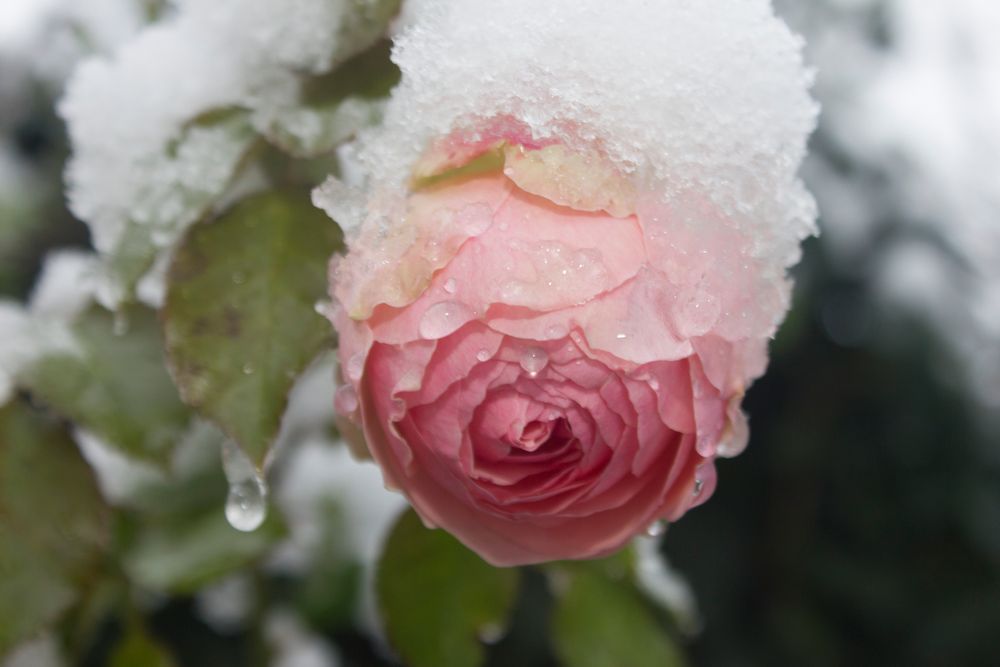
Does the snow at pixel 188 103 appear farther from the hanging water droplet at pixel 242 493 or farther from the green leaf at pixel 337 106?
the hanging water droplet at pixel 242 493

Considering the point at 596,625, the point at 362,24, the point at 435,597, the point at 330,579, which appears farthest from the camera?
the point at 330,579

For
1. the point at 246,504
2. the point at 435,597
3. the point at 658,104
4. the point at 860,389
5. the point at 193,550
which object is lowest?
the point at 860,389

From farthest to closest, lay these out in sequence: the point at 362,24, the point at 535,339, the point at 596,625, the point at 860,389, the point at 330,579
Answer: the point at 860,389
the point at 330,579
the point at 596,625
the point at 362,24
the point at 535,339

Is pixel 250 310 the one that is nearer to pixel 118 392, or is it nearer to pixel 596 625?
pixel 118 392

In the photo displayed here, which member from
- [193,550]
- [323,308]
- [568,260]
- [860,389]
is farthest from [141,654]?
[860,389]

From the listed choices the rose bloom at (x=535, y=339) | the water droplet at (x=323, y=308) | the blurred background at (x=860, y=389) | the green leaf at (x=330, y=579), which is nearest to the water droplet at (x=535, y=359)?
the rose bloom at (x=535, y=339)

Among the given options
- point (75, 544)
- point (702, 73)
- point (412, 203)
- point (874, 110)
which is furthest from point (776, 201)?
point (874, 110)
